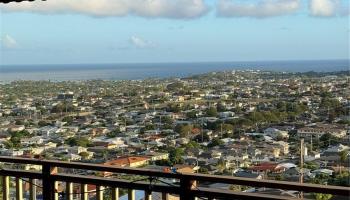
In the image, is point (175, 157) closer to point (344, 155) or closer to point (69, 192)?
point (344, 155)

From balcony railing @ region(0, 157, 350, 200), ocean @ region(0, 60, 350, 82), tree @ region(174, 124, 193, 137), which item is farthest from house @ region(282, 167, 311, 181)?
tree @ region(174, 124, 193, 137)

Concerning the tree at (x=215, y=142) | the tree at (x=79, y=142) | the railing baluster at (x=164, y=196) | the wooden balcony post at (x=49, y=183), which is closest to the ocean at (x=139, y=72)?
the tree at (x=215, y=142)

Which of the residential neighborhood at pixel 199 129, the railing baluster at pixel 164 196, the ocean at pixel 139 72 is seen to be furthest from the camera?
the ocean at pixel 139 72

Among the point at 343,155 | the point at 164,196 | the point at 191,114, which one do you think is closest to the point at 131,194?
the point at 164,196

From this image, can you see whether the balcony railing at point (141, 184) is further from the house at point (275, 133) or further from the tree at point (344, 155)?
the house at point (275, 133)

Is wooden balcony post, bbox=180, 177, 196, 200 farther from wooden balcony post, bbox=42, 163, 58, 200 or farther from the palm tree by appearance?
the palm tree

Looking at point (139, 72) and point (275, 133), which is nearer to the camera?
point (275, 133)

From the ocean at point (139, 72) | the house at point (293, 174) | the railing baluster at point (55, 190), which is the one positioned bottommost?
the ocean at point (139, 72)

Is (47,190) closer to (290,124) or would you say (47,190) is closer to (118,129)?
(290,124)

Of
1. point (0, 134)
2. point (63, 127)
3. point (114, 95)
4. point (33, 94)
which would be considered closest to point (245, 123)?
point (63, 127)
